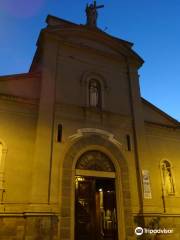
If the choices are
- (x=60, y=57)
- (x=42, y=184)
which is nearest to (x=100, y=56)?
(x=60, y=57)

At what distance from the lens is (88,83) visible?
13938 mm

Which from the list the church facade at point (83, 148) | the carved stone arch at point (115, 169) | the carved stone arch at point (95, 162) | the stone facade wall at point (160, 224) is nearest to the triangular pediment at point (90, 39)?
the church facade at point (83, 148)

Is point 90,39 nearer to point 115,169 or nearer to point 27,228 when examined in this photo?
point 115,169

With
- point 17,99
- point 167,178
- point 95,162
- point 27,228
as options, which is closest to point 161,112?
point 167,178

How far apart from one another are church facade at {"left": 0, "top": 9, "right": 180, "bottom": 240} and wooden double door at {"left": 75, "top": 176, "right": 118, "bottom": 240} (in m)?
0.04

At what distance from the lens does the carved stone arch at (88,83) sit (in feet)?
44.2

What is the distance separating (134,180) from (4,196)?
Result: 6121mm

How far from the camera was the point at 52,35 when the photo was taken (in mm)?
13727

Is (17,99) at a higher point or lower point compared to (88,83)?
lower

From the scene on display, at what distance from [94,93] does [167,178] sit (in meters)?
6.15

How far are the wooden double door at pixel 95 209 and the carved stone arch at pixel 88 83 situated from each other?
163 inches

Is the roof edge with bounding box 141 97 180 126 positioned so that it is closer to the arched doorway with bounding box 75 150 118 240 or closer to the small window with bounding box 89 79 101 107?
the small window with bounding box 89 79 101 107

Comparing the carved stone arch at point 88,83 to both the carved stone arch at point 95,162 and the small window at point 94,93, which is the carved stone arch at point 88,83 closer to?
the small window at point 94,93

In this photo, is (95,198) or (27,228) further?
(95,198)
